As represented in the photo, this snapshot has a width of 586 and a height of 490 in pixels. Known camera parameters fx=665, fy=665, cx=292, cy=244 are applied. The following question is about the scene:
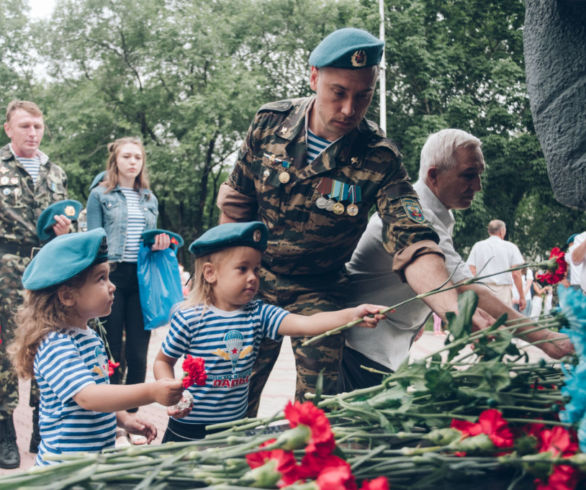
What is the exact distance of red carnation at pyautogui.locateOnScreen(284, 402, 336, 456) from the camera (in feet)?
3.16

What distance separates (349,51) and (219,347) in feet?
3.65

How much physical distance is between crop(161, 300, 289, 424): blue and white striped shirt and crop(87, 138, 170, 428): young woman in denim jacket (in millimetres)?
1984

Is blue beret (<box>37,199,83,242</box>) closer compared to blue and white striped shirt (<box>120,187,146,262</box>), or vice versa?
blue beret (<box>37,199,83,242</box>)

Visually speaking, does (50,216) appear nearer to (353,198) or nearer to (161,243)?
(161,243)

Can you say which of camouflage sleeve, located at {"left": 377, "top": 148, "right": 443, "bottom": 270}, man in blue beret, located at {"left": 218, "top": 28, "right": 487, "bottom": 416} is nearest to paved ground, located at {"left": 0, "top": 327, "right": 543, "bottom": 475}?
man in blue beret, located at {"left": 218, "top": 28, "right": 487, "bottom": 416}

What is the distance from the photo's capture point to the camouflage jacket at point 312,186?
2.46 m

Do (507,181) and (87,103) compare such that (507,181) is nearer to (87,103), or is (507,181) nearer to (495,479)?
(87,103)

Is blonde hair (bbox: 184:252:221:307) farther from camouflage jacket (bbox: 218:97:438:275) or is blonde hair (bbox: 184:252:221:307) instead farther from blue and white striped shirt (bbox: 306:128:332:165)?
blue and white striped shirt (bbox: 306:128:332:165)

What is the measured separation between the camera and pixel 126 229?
444 centimetres

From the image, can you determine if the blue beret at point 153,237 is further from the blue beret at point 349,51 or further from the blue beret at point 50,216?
the blue beret at point 349,51

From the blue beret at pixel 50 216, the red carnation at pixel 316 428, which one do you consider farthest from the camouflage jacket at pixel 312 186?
the blue beret at pixel 50 216

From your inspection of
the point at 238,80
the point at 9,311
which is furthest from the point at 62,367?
the point at 238,80

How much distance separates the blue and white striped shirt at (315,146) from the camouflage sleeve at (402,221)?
0.73ft

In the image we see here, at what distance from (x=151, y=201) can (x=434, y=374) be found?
381cm
